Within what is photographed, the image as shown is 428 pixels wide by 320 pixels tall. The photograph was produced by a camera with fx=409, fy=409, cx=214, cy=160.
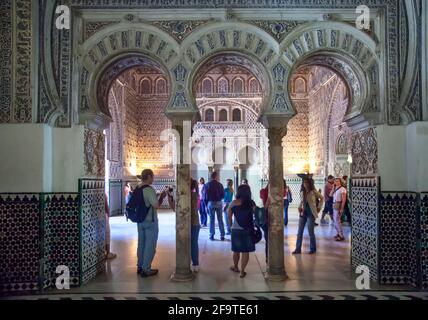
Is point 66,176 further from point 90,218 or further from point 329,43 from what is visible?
point 329,43

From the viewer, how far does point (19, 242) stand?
462cm

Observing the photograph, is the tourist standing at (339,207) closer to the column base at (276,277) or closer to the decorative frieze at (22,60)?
the column base at (276,277)

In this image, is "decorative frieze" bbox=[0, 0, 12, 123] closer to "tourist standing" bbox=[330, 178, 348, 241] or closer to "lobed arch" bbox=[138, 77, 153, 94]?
"tourist standing" bbox=[330, 178, 348, 241]

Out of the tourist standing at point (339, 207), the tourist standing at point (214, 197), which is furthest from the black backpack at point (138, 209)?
the tourist standing at point (339, 207)

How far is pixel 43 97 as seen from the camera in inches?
188

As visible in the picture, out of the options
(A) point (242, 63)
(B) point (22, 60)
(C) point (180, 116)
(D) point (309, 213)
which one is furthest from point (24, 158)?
(D) point (309, 213)

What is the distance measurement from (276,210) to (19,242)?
9.91 ft

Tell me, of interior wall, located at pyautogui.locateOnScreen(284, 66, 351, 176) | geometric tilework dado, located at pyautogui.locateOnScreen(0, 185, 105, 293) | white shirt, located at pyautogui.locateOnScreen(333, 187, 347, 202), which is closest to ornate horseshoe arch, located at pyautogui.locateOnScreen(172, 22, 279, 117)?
geometric tilework dado, located at pyautogui.locateOnScreen(0, 185, 105, 293)

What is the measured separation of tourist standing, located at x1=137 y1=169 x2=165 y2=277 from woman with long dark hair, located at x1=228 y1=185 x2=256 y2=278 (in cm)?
101

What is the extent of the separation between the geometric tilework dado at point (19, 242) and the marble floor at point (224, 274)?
53cm

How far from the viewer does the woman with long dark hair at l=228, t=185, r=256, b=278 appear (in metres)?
5.07
